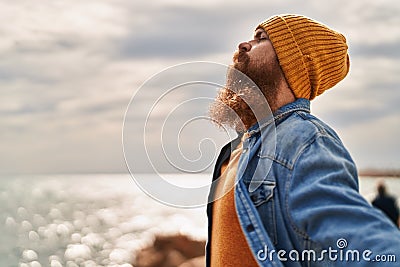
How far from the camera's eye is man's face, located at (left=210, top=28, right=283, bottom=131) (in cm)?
243

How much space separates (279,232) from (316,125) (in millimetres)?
366

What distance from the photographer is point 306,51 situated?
250cm

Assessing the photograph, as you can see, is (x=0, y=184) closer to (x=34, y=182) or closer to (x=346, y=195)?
(x=34, y=182)

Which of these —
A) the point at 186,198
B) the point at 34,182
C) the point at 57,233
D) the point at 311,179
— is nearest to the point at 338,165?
the point at 311,179

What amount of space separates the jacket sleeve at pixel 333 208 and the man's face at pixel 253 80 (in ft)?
1.19

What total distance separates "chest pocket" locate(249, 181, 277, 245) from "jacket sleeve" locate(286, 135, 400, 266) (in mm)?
76

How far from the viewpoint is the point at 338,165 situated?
2.04m

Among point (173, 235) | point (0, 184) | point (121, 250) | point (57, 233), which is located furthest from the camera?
point (0, 184)

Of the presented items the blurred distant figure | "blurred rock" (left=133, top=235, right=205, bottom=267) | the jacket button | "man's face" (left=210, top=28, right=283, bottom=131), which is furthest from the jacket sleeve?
the blurred distant figure

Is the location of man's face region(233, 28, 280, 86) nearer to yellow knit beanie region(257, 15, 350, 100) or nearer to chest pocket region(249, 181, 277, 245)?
yellow knit beanie region(257, 15, 350, 100)

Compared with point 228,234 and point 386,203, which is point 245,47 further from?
point 386,203

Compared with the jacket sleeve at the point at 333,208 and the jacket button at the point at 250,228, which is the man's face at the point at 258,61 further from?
the jacket button at the point at 250,228

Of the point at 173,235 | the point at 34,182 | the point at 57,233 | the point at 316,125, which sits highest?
the point at 316,125

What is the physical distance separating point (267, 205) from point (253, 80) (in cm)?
50
